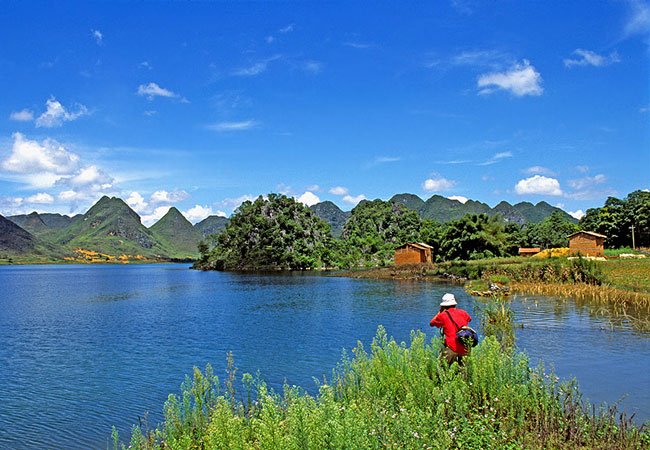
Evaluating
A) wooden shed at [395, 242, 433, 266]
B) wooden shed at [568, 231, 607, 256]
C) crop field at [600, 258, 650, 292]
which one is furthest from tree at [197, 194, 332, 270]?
crop field at [600, 258, 650, 292]

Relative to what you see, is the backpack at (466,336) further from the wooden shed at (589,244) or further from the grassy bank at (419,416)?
the wooden shed at (589,244)

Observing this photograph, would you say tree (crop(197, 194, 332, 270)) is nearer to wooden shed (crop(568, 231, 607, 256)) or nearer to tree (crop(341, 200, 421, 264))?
tree (crop(341, 200, 421, 264))

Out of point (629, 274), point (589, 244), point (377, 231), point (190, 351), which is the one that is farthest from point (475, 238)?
point (377, 231)

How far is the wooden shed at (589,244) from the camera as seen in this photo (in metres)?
60.6

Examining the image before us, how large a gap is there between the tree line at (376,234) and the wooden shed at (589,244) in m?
13.7

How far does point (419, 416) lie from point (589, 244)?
2582 inches

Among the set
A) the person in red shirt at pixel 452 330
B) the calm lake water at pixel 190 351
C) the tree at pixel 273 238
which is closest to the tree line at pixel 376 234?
the tree at pixel 273 238

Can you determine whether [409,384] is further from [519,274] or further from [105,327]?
[519,274]

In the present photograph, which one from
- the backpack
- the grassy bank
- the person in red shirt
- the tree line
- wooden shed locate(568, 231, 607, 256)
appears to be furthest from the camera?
the tree line

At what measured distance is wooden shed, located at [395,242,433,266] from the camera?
8121cm

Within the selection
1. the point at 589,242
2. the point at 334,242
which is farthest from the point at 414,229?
the point at 589,242

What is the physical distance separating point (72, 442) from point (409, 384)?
28.2 feet

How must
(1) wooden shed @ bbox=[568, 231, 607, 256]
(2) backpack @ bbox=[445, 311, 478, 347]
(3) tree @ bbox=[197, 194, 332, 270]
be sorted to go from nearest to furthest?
(2) backpack @ bbox=[445, 311, 478, 347]
(1) wooden shed @ bbox=[568, 231, 607, 256]
(3) tree @ bbox=[197, 194, 332, 270]

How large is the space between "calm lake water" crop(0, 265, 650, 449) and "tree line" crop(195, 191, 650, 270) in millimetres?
43021
